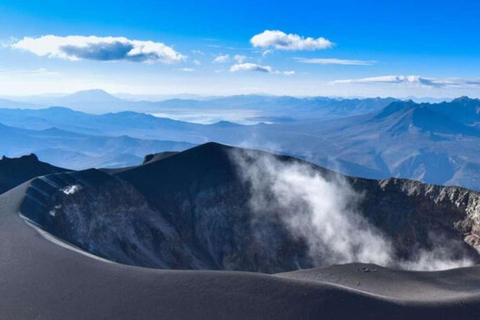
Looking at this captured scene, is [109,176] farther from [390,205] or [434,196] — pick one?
[434,196]

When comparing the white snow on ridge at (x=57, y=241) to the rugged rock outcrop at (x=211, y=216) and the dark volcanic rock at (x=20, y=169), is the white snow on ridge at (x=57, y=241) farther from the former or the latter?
the dark volcanic rock at (x=20, y=169)

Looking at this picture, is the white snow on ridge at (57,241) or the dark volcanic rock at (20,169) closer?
the white snow on ridge at (57,241)

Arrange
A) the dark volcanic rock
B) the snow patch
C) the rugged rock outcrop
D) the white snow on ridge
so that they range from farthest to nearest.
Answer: the dark volcanic rock
the rugged rock outcrop
the snow patch
the white snow on ridge

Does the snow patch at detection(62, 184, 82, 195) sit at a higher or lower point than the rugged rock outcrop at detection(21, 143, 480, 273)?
higher

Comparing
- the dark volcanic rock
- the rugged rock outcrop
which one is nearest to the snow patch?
the rugged rock outcrop

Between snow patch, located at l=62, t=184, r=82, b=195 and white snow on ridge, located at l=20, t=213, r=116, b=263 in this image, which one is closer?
white snow on ridge, located at l=20, t=213, r=116, b=263

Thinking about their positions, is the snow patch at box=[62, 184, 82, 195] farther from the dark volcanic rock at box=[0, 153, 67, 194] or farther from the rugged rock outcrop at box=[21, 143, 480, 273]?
the dark volcanic rock at box=[0, 153, 67, 194]

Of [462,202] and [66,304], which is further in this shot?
[462,202]

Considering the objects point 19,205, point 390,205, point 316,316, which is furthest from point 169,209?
point 316,316

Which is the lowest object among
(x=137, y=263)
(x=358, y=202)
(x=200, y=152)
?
(x=137, y=263)

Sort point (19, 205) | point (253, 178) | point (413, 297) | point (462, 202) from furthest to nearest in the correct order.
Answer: point (253, 178) → point (462, 202) → point (19, 205) → point (413, 297)

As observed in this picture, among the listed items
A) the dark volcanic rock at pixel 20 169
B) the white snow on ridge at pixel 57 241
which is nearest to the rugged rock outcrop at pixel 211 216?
the white snow on ridge at pixel 57 241
